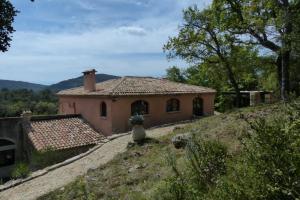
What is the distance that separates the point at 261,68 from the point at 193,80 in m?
19.8

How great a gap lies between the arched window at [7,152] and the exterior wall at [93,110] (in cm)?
582

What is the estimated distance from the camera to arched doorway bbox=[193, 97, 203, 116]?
3112 cm

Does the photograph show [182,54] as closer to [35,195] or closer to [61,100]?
[61,100]

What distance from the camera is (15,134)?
84.9 feet

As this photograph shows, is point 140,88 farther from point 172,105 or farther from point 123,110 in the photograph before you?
point 172,105

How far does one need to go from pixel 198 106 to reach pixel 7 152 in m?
15.9

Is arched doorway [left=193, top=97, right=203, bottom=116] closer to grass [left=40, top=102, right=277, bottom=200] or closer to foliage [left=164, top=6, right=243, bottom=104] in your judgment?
foliage [left=164, top=6, right=243, bottom=104]

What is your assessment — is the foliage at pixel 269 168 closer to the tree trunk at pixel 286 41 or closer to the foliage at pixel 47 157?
the tree trunk at pixel 286 41

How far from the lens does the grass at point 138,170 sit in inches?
428

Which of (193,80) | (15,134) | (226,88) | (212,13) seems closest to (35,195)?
(15,134)

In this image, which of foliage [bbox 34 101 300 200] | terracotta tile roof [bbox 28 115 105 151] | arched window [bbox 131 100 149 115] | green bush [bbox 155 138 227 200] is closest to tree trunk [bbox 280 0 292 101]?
foliage [bbox 34 101 300 200]

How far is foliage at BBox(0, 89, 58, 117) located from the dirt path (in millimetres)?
26729

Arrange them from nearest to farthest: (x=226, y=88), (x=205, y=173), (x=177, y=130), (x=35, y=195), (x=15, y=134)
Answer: (x=205, y=173), (x=35, y=195), (x=177, y=130), (x=15, y=134), (x=226, y=88)

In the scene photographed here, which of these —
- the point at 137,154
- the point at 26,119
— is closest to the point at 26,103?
the point at 26,119
